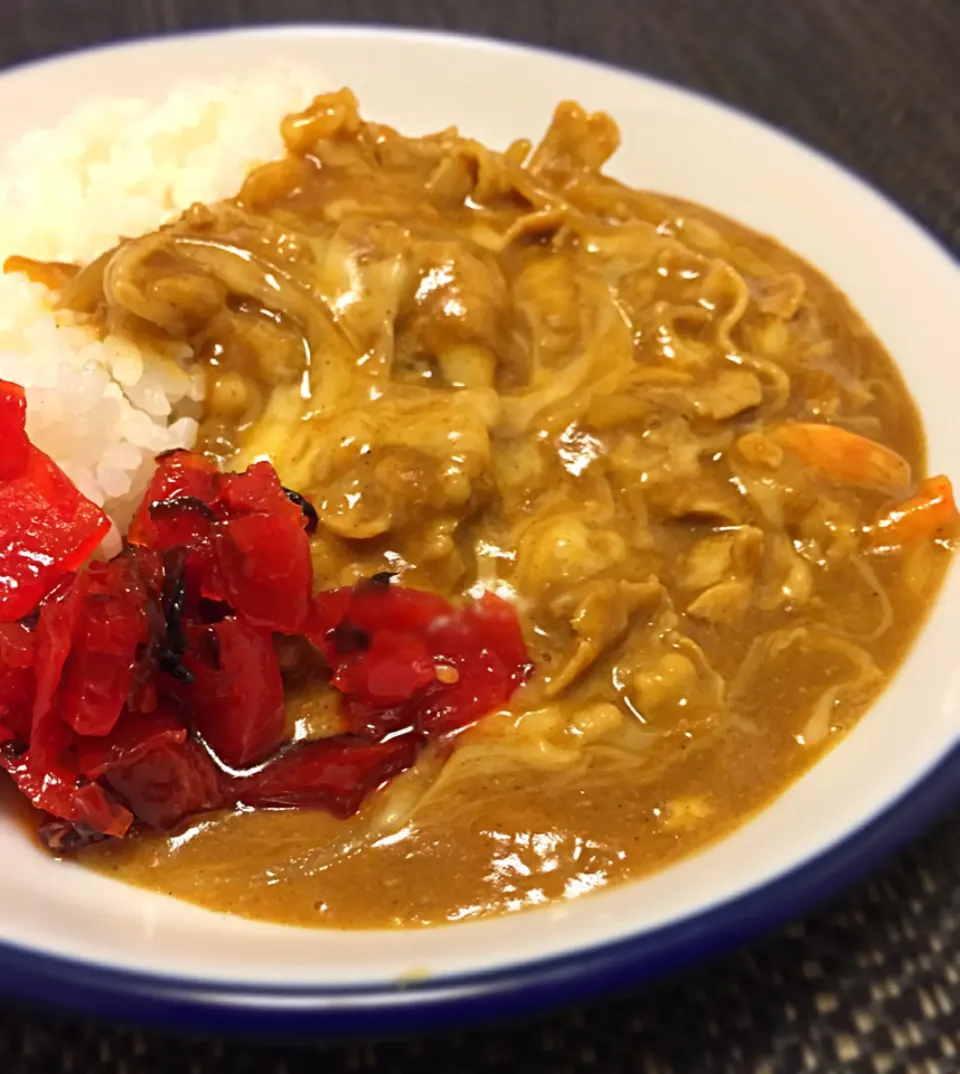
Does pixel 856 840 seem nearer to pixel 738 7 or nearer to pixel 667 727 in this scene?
pixel 667 727

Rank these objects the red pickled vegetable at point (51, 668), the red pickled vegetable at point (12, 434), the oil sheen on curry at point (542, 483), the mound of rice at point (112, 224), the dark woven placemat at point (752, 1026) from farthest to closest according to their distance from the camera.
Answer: the mound of rice at point (112, 224) → the red pickled vegetable at point (12, 434) → the oil sheen on curry at point (542, 483) → the red pickled vegetable at point (51, 668) → the dark woven placemat at point (752, 1026)

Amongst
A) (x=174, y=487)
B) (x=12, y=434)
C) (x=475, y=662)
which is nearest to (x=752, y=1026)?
(x=475, y=662)

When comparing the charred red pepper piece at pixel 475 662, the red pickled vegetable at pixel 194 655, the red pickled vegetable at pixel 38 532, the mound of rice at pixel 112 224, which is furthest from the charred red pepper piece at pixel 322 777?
the mound of rice at pixel 112 224

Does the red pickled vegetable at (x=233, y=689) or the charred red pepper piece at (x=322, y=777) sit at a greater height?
the red pickled vegetable at (x=233, y=689)

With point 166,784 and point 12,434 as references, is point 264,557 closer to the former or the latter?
point 166,784

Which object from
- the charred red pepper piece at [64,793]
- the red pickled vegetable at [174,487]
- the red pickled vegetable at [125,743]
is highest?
the red pickled vegetable at [174,487]

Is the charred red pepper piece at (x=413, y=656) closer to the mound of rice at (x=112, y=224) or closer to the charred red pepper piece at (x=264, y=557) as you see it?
the charred red pepper piece at (x=264, y=557)

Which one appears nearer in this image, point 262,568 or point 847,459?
point 262,568
